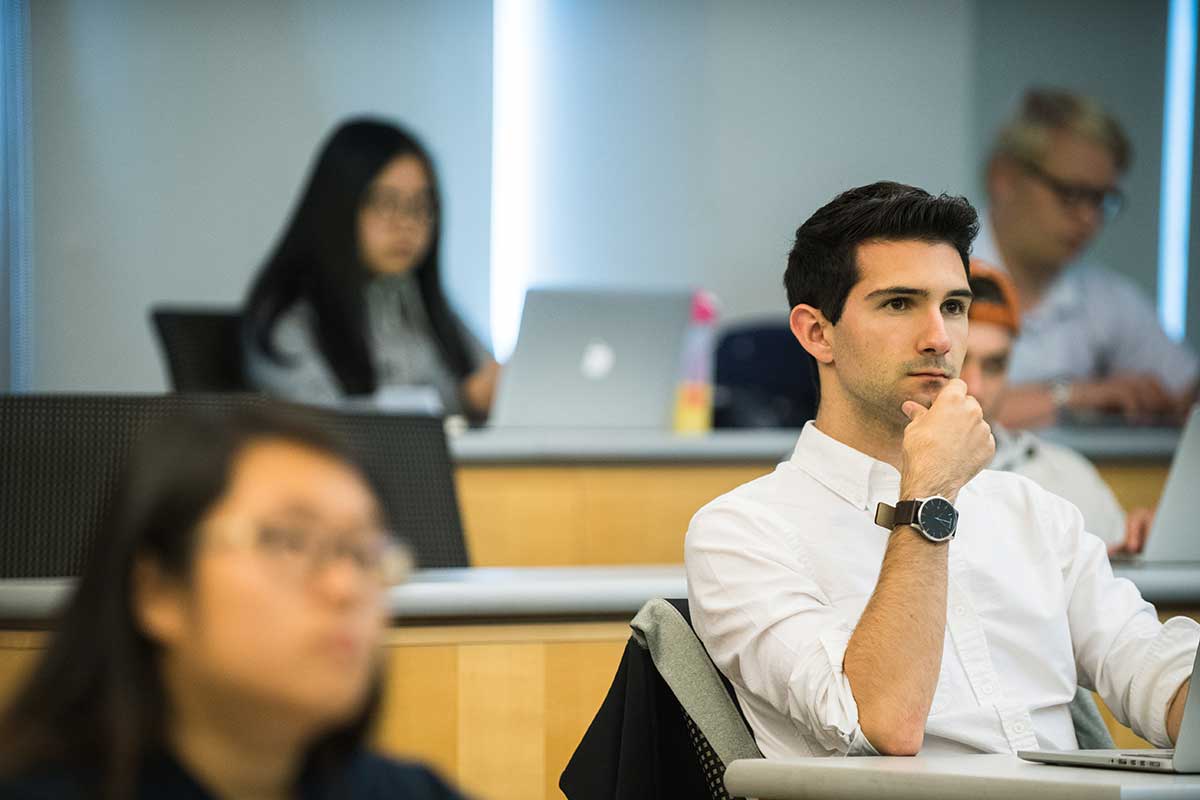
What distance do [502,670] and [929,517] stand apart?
57cm

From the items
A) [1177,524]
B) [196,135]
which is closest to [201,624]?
[1177,524]

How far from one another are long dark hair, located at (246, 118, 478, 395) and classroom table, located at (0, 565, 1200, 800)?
1781mm

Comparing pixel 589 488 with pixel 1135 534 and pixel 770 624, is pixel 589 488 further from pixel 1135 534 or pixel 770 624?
pixel 770 624

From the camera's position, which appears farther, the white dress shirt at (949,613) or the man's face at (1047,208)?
the man's face at (1047,208)

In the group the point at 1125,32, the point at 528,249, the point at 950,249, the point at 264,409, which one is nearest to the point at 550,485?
the point at 950,249

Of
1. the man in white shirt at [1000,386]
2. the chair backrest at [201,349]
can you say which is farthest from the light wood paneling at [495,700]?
the chair backrest at [201,349]

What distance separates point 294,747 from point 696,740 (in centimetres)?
71

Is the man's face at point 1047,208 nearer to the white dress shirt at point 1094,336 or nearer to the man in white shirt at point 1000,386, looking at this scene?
the white dress shirt at point 1094,336

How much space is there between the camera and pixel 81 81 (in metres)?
5.58

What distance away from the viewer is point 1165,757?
1.28 metres

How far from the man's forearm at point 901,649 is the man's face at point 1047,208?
342 cm

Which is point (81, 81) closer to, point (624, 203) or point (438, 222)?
point (624, 203)

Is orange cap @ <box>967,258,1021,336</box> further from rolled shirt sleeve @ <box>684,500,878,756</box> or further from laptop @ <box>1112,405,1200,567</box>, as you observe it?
rolled shirt sleeve @ <box>684,500,878,756</box>

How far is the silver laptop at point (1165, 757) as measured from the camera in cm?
122
